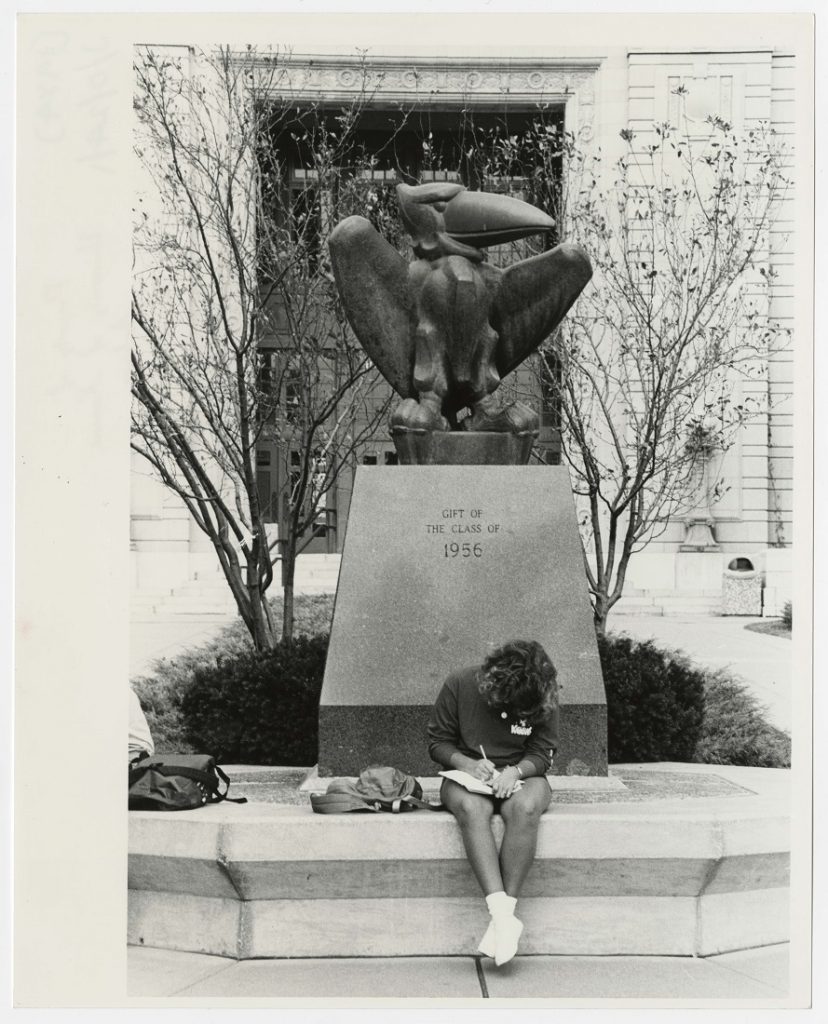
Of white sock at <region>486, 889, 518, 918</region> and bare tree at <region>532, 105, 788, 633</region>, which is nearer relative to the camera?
white sock at <region>486, 889, 518, 918</region>

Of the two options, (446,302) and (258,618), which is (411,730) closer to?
(446,302)

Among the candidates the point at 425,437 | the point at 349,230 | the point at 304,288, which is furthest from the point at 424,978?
the point at 304,288

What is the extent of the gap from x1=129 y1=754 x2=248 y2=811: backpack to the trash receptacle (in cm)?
1409

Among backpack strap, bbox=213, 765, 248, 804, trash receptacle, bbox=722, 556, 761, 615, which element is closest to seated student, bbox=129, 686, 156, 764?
backpack strap, bbox=213, 765, 248, 804

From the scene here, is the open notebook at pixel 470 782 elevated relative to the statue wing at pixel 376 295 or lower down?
lower down

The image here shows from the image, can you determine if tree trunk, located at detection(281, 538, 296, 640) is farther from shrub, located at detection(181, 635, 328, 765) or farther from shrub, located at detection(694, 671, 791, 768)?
shrub, located at detection(694, 671, 791, 768)

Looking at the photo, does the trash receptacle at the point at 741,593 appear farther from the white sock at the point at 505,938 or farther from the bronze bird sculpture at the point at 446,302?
the white sock at the point at 505,938

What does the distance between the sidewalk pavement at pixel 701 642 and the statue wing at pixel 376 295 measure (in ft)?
17.9

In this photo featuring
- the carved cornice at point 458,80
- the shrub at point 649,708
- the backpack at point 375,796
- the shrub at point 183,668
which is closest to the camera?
the backpack at point 375,796

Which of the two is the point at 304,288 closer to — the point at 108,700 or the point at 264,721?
the point at 264,721

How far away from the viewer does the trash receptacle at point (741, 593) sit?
753 inches

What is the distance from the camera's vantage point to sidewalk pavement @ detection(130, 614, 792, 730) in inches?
493

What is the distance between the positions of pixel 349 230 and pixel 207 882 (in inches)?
143

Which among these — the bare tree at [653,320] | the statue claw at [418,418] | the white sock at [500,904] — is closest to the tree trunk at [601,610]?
the bare tree at [653,320]
